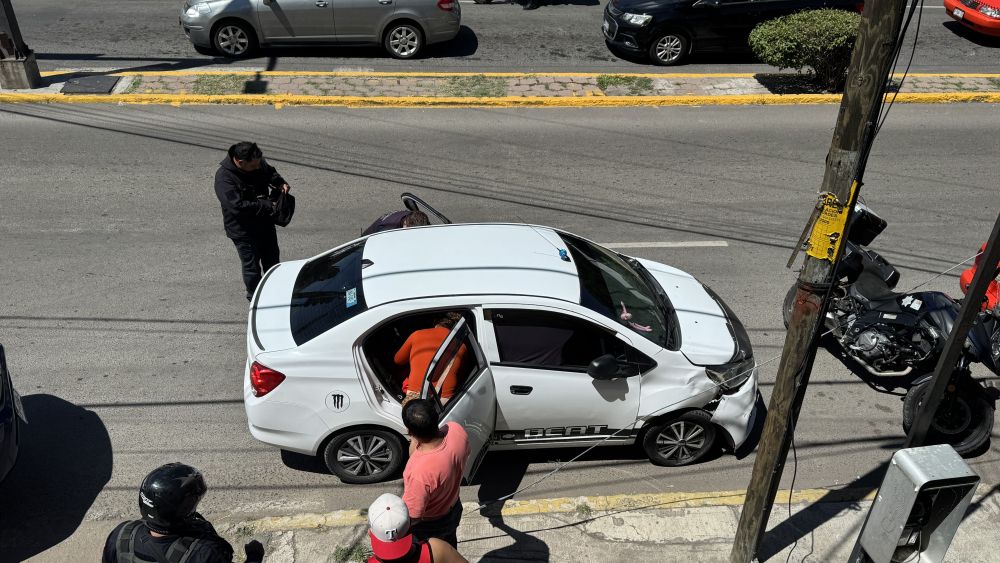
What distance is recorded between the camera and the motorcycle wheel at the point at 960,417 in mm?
6465

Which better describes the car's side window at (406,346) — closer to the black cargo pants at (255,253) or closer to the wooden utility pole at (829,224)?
the wooden utility pole at (829,224)

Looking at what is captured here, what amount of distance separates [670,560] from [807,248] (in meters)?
2.46

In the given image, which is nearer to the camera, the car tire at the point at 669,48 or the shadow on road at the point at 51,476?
the shadow on road at the point at 51,476

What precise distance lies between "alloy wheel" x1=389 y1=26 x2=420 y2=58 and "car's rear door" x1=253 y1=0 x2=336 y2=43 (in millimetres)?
1057

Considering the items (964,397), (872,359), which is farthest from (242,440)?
(964,397)

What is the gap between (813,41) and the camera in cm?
1291

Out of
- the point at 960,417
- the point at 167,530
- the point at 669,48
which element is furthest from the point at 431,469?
the point at 669,48

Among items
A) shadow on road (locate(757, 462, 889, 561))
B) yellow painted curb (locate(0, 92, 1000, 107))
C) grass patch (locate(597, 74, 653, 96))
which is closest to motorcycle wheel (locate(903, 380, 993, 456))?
shadow on road (locate(757, 462, 889, 561))

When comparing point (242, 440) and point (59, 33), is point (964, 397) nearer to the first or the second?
point (242, 440)

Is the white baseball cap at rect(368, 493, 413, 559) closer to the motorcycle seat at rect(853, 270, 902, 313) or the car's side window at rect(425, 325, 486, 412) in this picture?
the car's side window at rect(425, 325, 486, 412)

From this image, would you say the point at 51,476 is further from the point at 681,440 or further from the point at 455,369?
the point at 681,440

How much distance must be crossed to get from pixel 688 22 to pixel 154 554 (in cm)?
1297

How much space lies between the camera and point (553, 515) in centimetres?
589

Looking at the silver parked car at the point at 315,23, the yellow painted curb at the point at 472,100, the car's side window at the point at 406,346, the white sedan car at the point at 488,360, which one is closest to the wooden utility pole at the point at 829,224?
the white sedan car at the point at 488,360
